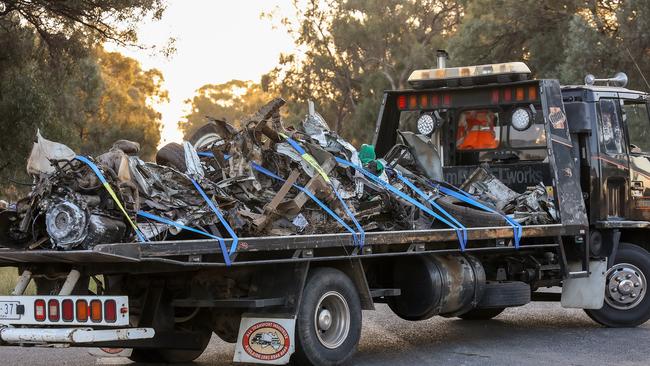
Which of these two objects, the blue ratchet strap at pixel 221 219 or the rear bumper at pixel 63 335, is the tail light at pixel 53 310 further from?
the blue ratchet strap at pixel 221 219

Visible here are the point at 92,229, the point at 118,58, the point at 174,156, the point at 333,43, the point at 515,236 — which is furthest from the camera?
the point at 118,58

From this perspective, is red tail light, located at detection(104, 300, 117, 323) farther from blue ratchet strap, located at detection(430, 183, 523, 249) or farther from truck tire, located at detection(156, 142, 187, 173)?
blue ratchet strap, located at detection(430, 183, 523, 249)

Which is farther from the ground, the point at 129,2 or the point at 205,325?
the point at 129,2

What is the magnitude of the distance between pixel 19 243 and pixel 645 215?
23.1ft

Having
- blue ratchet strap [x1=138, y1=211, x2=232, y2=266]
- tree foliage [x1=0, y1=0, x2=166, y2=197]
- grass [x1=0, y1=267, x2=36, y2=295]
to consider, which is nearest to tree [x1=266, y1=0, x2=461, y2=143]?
tree foliage [x1=0, y1=0, x2=166, y2=197]

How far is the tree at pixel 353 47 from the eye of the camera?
5106cm

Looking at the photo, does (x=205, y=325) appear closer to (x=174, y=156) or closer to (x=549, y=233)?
(x=174, y=156)

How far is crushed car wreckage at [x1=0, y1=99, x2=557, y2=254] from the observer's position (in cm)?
700

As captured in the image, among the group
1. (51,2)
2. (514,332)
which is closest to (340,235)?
(514,332)

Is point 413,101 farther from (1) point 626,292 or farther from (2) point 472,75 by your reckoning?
(1) point 626,292

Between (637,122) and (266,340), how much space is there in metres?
5.98

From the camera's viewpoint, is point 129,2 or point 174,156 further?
point 129,2

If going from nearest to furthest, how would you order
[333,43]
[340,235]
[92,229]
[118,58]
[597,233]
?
[92,229] → [340,235] → [597,233] → [333,43] → [118,58]

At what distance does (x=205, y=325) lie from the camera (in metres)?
8.33
